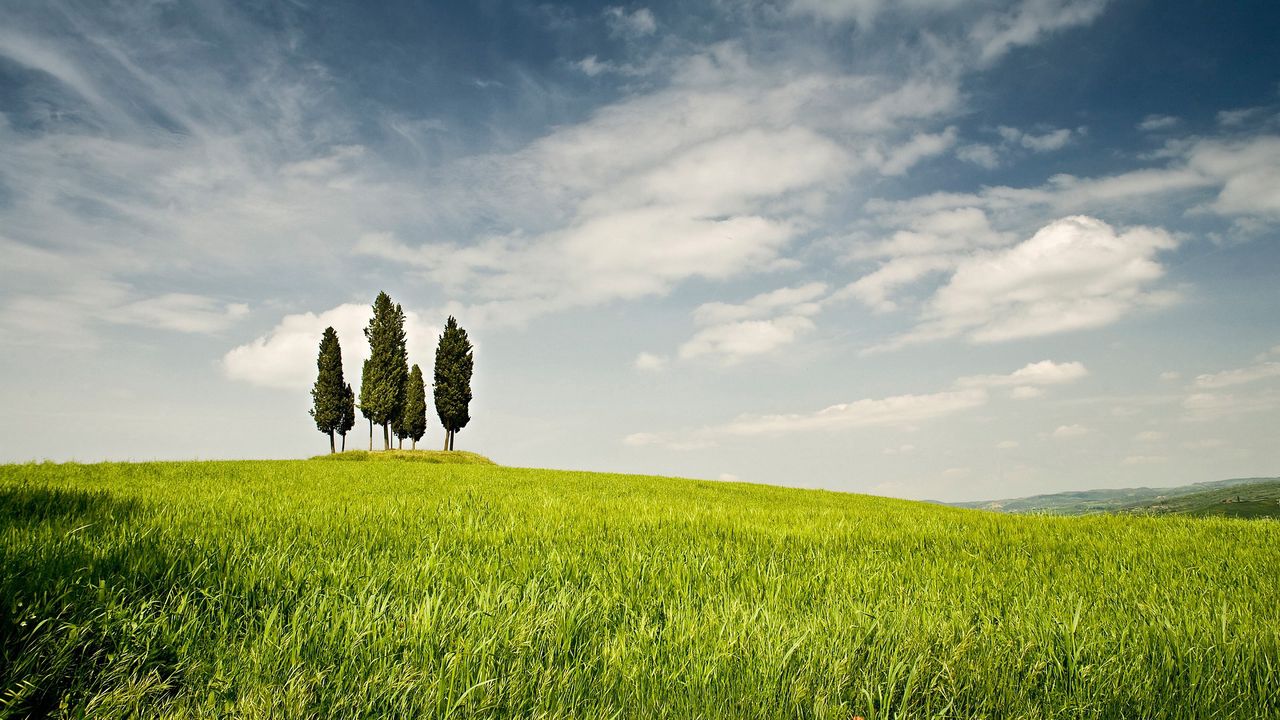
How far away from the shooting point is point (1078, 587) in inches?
179

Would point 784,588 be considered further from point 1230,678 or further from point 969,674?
point 1230,678

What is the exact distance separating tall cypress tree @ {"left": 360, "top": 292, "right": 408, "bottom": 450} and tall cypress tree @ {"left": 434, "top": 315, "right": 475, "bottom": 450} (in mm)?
3660

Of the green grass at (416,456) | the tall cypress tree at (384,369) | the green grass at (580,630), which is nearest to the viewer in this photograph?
the green grass at (580,630)

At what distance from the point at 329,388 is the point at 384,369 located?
7612 mm

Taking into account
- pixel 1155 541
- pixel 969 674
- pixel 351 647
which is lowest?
pixel 1155 541

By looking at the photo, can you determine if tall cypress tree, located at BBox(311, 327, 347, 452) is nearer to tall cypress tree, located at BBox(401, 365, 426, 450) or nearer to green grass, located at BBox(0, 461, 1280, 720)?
tall cypress tree, located at BBox(401, 365, 426, 450)

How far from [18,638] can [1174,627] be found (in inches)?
223

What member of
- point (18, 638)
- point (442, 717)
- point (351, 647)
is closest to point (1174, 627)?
point (442, 717)

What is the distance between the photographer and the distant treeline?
187 ft

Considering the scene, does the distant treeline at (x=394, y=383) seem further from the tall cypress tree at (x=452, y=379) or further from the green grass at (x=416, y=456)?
the green grass at (x=416, y=456)

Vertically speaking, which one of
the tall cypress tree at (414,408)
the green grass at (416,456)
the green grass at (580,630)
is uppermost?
the tall cypress tree at (414,408)

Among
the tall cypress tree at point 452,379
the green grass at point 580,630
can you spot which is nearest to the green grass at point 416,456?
the tall cypress tree at point 452,379

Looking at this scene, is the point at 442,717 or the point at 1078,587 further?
the point at 1078,587

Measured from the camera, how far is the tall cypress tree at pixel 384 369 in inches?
2211
